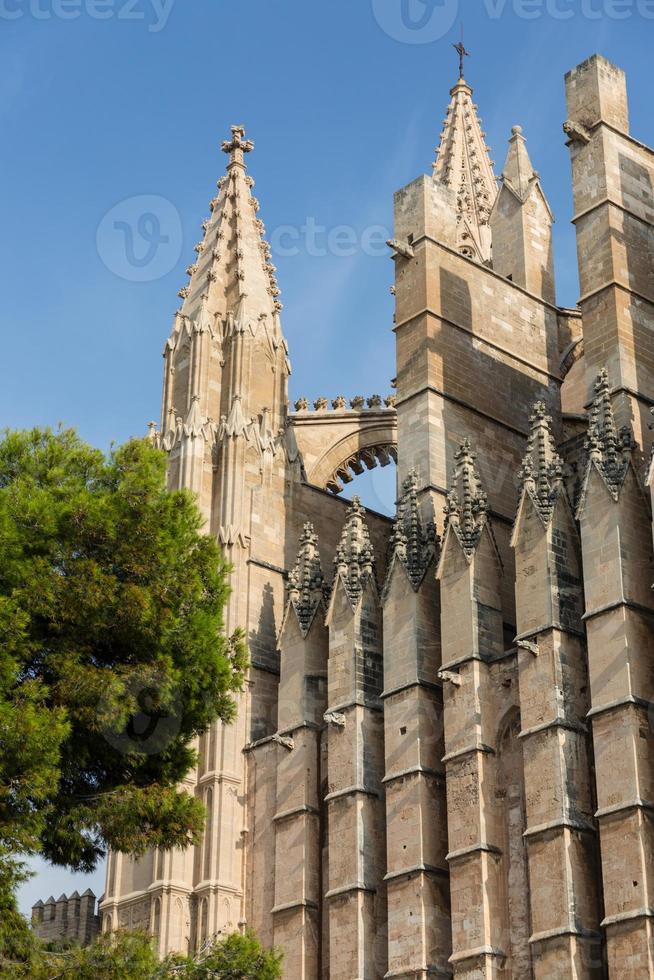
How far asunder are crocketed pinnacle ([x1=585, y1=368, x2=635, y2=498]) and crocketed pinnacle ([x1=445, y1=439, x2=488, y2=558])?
184 centimetres

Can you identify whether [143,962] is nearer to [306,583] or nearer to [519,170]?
[306,583]

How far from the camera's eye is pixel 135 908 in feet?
78.4

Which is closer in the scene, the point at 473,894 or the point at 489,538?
the point at 473,894

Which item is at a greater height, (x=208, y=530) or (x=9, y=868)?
(x=208, y=530)

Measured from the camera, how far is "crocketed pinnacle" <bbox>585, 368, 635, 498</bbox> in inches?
834

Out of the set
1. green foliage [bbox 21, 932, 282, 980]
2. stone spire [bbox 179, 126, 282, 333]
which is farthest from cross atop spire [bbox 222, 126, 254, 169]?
green foliage [bbox 21, 932, 282, 980]

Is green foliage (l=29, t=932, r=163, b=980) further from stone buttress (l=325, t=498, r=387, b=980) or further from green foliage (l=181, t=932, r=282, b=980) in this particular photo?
stone buttress (l=325, t=498, r=387, b=980)

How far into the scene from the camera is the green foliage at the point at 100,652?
49.6ft

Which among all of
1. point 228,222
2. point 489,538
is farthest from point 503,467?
A: point 228,222

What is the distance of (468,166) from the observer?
39.9 m

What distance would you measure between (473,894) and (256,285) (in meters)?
12.5

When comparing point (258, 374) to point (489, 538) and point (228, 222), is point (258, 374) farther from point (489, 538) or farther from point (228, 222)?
point (489, 538)

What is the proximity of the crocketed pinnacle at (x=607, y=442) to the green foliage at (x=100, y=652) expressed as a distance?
599 centimetres

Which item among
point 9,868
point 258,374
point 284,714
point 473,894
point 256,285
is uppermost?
point 256,285
